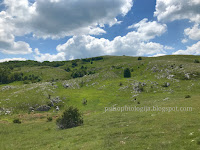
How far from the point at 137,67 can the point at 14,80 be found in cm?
14471

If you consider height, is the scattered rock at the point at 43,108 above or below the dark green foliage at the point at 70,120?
below

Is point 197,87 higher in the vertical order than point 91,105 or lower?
higher

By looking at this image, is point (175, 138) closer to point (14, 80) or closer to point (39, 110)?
point (39, 110)

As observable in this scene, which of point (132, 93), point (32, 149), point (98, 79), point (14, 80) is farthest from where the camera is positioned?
point (14, 80)

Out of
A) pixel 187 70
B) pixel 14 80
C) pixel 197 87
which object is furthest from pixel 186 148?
pixel 14 80

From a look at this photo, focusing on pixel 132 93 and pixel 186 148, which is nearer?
pixel 186 148

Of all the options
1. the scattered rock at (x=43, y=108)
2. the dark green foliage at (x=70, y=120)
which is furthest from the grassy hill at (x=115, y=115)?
the dark green foliage at (x=70, y=120)

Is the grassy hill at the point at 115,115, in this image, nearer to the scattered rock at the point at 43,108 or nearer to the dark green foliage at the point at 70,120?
the scattered rock at the point at 43,108

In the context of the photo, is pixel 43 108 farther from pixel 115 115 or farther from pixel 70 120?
pixel 115 115

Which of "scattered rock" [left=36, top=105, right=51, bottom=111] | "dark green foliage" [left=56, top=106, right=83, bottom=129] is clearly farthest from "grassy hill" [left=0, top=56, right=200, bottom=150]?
"dark green foliage" [left=56, top=106, right=83, bottom=129]

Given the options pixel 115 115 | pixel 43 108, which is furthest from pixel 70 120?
pixel 43 108

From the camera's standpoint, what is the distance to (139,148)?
48.4 ft

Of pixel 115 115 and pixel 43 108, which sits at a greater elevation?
pixel 115 115

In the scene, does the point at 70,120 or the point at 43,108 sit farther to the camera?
the point at 43,108
